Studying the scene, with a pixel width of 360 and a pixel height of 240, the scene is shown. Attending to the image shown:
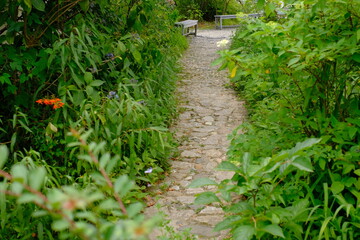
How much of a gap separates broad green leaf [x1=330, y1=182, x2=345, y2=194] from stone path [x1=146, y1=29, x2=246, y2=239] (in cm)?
90

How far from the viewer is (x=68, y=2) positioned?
158 inches

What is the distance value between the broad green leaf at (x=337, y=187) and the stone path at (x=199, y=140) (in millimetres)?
897

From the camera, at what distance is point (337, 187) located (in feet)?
8.87

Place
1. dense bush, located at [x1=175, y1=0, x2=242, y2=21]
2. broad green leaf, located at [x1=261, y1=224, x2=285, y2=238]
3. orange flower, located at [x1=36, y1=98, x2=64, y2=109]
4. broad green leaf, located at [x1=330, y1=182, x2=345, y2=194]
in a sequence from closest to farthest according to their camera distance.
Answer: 1. broad green leaf, located at [x1=261, y1=224, x2=285, y2=238]
2. broad green leaf, located at [x1=330, y1=182, x2=345, y2=194]
3. orange flower, located at [x1=36, y1=98, x2=64, y2=109]
4. dense bush, located at [x1=175, y1=0, x2=242, y2=21]

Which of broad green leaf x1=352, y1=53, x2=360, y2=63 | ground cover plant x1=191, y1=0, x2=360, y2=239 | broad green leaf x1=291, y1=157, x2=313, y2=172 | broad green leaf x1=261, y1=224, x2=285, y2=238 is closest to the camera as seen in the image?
broad green leaf x1=291, y1=157, x2=313, y2=172

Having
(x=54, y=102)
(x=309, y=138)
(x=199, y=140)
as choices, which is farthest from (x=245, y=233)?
(x=199, y=140)

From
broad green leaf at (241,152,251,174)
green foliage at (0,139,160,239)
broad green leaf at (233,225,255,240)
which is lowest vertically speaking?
broad green leaf at (233,225,255,240)

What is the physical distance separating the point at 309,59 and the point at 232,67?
51 cm

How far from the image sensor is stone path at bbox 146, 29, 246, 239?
344 cm

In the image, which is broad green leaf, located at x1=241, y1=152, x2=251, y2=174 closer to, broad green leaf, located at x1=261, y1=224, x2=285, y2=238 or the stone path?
broad green leaf, located at x1=261, y1=224, x2=285, y2=238

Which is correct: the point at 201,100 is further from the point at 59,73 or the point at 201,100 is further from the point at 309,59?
the point at 309,59

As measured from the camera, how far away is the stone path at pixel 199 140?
3.44 meters

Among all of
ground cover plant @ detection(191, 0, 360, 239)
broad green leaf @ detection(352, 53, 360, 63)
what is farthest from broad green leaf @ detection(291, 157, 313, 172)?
broad green leaf @ detection(352, 53, 360, 63)

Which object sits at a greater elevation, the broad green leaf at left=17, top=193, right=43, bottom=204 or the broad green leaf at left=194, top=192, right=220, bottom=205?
the broad green leaf at left=17, top=193, right=43, bottom=204
